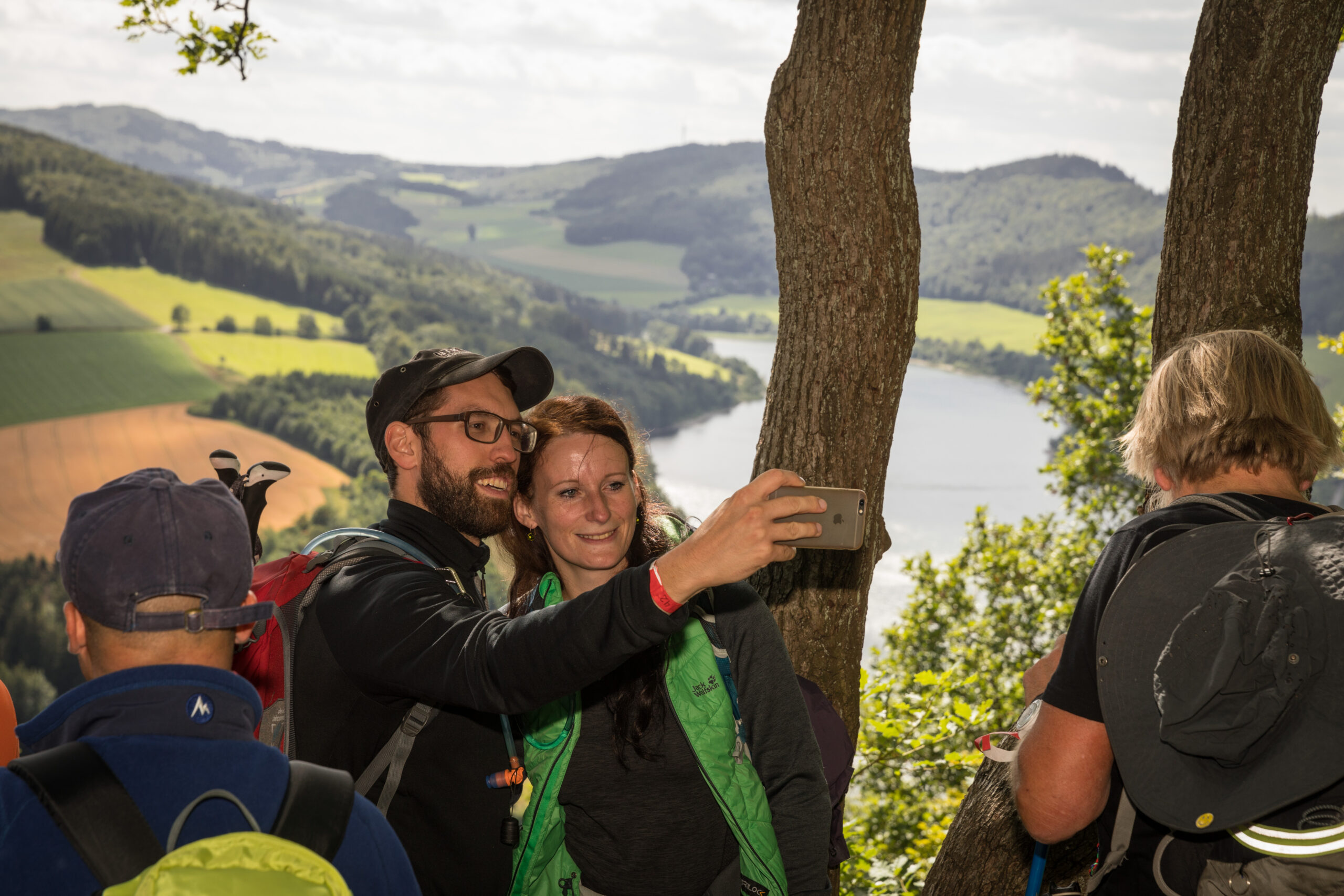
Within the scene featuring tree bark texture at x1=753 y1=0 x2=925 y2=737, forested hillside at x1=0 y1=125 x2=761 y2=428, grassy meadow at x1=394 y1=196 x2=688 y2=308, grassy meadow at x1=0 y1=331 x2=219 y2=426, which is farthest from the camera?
grassy meadow at x1=394 y1=196 x2=688 y2=308

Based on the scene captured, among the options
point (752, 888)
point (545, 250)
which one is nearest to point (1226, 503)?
point (752, 888)

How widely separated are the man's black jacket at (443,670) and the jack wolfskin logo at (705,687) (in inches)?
16.9

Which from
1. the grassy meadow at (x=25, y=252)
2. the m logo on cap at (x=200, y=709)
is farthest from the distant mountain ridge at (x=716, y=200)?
the m logo on cap at (x=200, y=709)

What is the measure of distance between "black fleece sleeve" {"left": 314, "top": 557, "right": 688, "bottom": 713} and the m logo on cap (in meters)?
0.36

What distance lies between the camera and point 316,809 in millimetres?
1235

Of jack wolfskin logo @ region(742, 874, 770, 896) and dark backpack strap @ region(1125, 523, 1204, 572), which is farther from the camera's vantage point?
jack wolfskin logo @ region(742, 874, 770, 896)

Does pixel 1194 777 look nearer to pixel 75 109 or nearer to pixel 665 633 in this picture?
pixel 665 633

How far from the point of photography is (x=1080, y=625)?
5.79 feet

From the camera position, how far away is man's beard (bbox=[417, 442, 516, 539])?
223 cm


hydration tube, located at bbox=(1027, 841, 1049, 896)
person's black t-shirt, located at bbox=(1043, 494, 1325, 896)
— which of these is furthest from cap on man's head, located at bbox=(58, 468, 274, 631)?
hydration tube, located at bbox=(1027, 841, 1049, 896)

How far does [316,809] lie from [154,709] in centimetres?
23

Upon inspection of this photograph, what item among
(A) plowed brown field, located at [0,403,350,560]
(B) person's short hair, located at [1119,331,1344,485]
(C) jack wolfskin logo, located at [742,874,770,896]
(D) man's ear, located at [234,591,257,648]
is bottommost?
(A) plowed brown field, located at [0,403,350,560]

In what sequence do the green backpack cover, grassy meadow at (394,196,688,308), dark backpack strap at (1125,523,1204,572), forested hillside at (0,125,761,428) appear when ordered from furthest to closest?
grassy meadow at (394,196,688,308) → forested hillside at (0,125,761,428) → dark backpack strap at (1125,523,1204,572) → the green backpack cover

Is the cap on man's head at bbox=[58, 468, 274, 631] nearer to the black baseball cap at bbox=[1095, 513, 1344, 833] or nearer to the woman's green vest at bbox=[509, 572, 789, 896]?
the woman's green vest at bbox=[509, 572, 789, 896]
